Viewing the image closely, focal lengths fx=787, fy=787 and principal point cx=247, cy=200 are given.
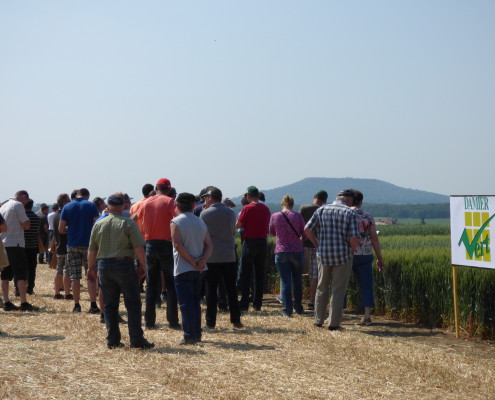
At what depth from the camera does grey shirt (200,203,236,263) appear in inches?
437

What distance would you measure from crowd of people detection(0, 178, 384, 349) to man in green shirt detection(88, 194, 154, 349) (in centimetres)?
1

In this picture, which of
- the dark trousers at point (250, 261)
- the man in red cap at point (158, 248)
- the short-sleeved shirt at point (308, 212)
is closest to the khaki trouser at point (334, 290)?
the dark trousers at point (250, 261)

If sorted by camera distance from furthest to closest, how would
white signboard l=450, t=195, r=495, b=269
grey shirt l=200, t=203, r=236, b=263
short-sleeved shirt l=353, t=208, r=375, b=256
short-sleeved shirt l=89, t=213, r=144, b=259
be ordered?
short-sleeved shirt l=353, t=208, r=375, b=256 < grey shirt l=200, t=203, r=236, b=263 < white signboard l=450, t=195, r=495, b=269 < short-sleeved shirt l=89, t=213, r=144, b=259

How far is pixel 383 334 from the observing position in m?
11.4

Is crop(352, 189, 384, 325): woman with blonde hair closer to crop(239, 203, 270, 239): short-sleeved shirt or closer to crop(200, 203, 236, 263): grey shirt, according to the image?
crop(239, 203, 270, 239): short-sleeved shirt

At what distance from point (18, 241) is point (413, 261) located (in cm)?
683

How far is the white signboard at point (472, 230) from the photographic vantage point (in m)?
10.2

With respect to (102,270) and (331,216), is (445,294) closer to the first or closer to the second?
(331,216)

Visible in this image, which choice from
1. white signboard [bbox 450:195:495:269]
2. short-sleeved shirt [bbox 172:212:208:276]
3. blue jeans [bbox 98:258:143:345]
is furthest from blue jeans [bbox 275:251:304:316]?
blue jeans [bbox 98:258:143:345]

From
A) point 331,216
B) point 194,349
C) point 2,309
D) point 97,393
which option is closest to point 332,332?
point 331,216

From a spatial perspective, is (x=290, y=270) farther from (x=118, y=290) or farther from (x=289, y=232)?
(x=118, y=290)

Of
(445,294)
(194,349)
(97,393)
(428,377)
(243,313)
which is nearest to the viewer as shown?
(97,393)

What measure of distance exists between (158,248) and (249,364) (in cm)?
290

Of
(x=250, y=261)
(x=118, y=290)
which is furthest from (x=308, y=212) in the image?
(x=118, y=290)
